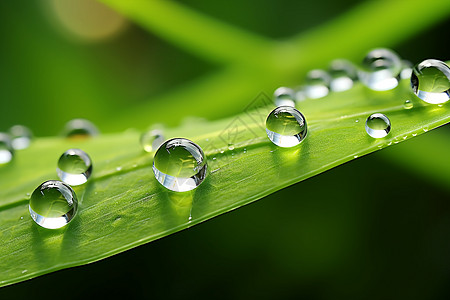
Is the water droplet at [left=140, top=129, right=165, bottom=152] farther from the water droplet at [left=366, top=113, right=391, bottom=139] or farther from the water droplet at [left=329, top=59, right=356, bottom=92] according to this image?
the water droplet at [left=329, top=59, right=356, bottom=92]

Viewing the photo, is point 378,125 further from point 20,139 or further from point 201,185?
point 20,139

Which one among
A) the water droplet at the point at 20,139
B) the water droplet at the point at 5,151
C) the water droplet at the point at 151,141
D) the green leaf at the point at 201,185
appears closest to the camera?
the green leaf at the point at 201,185

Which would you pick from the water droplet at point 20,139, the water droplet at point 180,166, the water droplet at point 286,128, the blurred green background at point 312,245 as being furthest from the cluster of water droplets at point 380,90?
the water droplet at point 20,139

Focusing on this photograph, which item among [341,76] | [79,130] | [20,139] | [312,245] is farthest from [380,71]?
[20,139]

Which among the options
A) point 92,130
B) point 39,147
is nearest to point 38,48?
point 92,130

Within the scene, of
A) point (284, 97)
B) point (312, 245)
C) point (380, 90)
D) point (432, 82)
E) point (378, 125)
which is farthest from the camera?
point (312, 245)

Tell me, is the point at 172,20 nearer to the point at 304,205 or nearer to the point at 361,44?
the point at 361,44

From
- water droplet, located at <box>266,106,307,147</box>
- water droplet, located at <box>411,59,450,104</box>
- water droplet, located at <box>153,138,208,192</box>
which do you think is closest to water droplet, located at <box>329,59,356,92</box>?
water droplet, located at <box>411,59,450,104</box>

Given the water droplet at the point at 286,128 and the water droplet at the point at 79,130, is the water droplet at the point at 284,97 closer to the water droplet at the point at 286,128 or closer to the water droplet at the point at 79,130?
the water droplet at the point at 286,128
